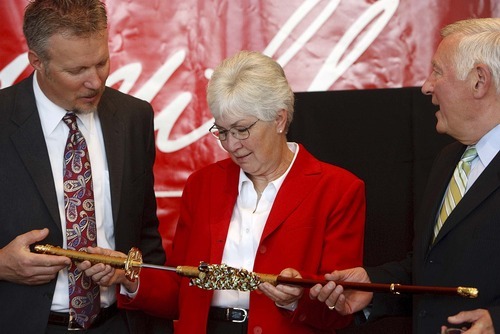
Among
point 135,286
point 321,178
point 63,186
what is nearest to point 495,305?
point 321,178

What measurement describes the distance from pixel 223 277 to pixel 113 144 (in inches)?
31.5

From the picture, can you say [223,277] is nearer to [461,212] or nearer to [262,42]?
[461,212]

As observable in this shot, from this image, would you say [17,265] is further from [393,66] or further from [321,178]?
[393,66]

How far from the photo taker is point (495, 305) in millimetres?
3035

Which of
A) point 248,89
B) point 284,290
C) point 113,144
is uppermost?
point 248,89

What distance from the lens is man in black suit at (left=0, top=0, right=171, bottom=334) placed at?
11.2ft

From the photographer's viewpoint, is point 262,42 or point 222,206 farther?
point 262,42

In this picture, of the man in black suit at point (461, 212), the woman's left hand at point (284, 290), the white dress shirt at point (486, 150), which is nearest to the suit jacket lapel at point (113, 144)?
the woman's left hand at point (284, 290)

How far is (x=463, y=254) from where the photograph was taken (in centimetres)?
309

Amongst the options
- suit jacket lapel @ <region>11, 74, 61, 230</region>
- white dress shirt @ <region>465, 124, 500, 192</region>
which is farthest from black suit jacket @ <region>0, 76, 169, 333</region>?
white dress shirt @ <region>465, 124, 500, 192</region>

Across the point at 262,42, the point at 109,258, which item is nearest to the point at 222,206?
the point at 109,258

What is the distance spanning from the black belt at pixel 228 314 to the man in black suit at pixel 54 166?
37 centimetres

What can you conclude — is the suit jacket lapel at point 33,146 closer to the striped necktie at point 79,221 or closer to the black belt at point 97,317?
the striped necktie at point 79,221

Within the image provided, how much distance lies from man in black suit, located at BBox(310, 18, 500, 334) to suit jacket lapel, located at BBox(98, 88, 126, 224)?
2.94ft
